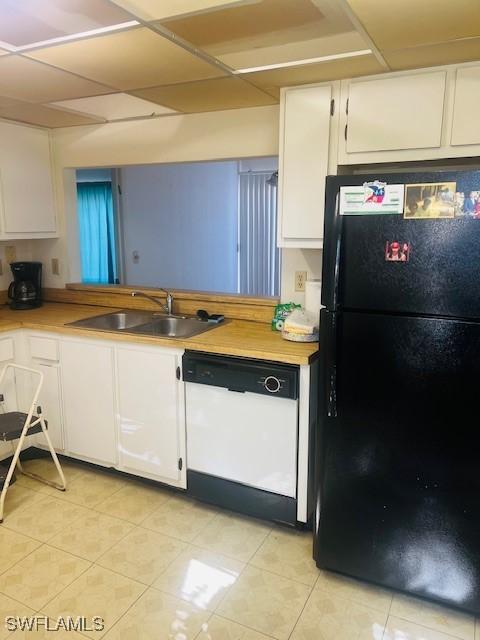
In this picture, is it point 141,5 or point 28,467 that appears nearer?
point 141,5

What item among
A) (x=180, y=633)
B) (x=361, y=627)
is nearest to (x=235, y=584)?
(x=180, y=633)

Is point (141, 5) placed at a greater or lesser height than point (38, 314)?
greater

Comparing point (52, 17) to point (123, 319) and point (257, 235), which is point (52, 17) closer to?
point (123, 319)

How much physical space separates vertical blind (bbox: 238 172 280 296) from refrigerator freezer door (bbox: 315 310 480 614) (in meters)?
3.47

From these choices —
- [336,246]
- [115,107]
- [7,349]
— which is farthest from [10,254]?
[336,246]

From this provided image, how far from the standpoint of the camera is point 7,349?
9.20ft

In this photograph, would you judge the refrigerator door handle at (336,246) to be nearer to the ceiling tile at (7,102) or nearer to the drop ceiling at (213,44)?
the drop ceiling at (213,44)

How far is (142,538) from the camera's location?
7.55ft

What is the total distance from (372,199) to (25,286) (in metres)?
2.52

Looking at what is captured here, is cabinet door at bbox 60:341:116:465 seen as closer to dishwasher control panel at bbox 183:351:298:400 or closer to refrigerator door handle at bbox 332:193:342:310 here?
dishwasher control panel at bbox 183:351:298:400

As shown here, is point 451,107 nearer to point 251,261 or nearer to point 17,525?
point 17,525

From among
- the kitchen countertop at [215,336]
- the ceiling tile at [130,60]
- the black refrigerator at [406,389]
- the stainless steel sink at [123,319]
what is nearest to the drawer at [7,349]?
the kitchen countertop at [215,336]

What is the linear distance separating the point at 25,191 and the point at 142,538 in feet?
7.61

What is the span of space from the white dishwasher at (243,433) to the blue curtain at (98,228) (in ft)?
11.2
